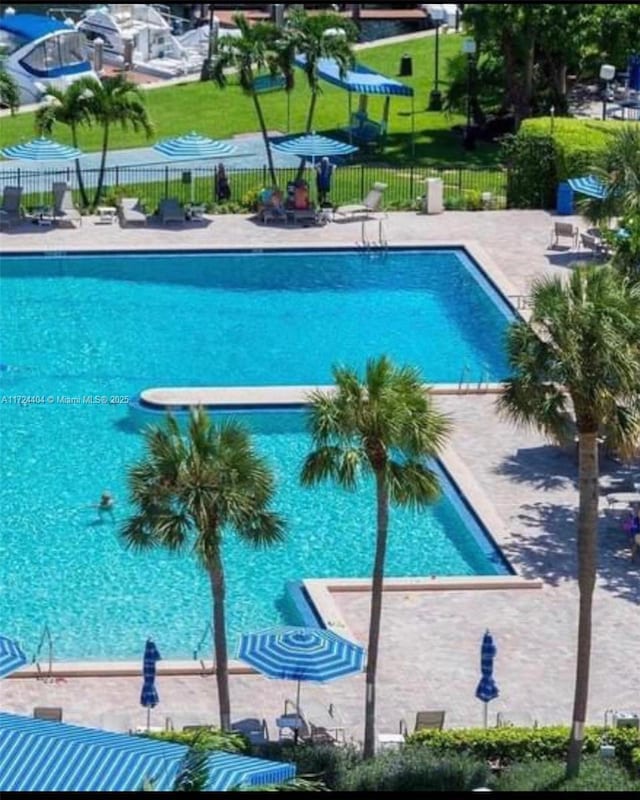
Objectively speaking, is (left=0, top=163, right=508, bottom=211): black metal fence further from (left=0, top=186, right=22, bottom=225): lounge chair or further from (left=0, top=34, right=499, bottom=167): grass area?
(left=0, top=34, right=499, bottom=167): grass area

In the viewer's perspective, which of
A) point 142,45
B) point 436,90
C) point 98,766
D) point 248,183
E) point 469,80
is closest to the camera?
point 98,766

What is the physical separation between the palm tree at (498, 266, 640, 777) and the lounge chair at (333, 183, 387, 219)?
69.5 ft

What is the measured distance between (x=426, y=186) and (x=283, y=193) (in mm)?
3053

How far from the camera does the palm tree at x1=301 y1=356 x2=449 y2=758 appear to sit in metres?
18.5

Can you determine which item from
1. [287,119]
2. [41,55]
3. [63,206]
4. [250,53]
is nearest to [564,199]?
[250,53]

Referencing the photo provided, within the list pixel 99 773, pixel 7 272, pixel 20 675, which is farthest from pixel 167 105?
pixel 99 773

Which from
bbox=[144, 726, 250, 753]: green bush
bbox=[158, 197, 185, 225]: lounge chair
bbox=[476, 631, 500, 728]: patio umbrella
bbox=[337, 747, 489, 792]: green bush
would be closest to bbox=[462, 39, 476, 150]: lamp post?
bbox=[158, 197, 185, 225]: lounge chair

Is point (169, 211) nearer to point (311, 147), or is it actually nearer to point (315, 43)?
point (311, 147)

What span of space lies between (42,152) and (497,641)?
20.9 metres

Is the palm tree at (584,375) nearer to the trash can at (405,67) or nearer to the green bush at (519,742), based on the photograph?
the green bush at (519,742)

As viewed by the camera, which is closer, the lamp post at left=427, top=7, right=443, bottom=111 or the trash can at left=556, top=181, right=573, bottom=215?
the trash can at left=556, top=181, right=573, bottom=215

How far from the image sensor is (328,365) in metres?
32.9

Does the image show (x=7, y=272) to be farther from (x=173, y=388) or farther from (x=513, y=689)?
(x=513, y=689)

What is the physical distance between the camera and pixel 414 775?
18.4 metres
